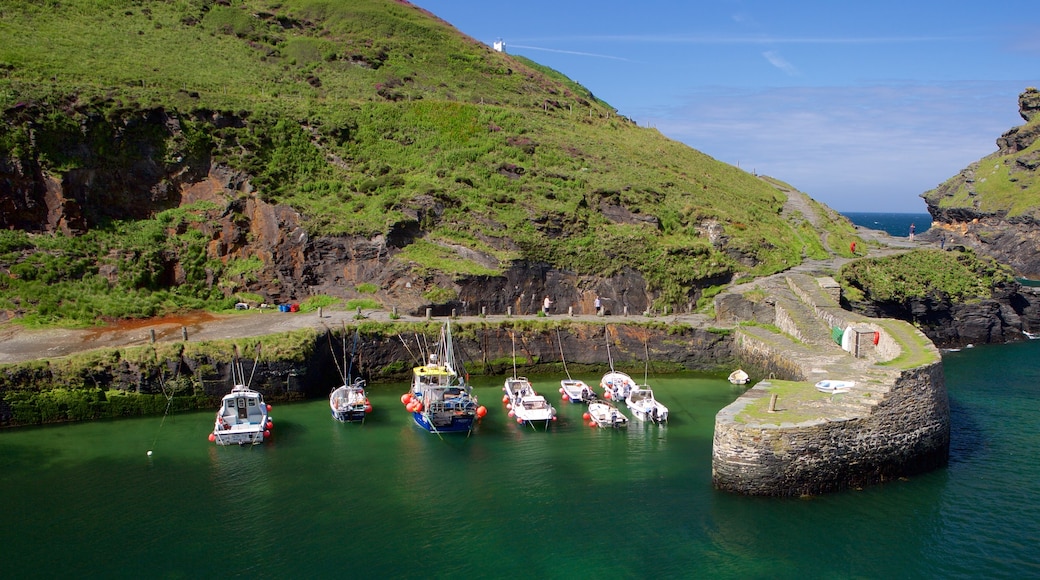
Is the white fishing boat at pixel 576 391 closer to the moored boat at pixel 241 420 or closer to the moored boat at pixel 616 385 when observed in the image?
the moored boat at pixel 616 385

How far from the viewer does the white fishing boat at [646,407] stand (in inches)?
1458

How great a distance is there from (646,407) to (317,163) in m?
35.8

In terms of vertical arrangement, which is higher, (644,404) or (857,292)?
(857,292)

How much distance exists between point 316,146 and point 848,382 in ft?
151

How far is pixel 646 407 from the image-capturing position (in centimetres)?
3741

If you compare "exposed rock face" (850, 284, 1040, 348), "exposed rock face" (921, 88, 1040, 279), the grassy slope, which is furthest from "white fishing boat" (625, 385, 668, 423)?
the grassy slope

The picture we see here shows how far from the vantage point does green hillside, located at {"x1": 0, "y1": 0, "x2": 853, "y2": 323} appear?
48656 mm

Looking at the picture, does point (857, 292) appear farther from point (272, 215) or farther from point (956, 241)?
point (956, 241)

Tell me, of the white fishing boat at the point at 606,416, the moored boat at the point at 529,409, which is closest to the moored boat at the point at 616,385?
the white fishing boat at the point at 606,416

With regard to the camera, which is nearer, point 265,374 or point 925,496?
point 925,496

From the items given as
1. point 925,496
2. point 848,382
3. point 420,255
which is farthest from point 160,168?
point 925,496

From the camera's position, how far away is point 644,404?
124 feet

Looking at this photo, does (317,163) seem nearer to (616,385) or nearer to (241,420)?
(241,420)

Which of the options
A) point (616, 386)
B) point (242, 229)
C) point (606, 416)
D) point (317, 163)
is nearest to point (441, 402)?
point (606, 416)
